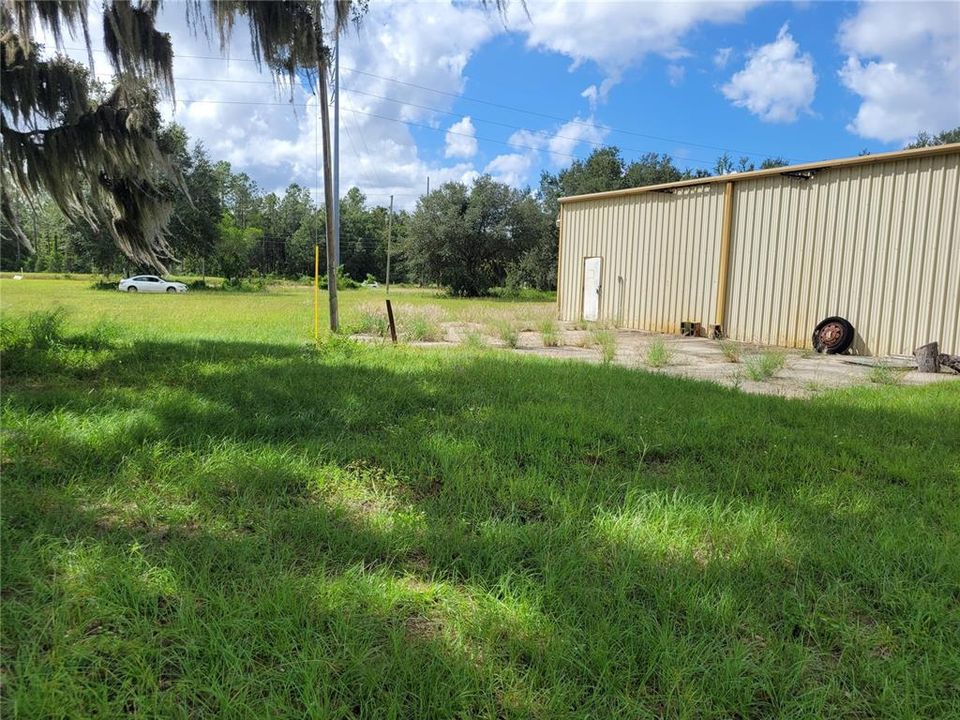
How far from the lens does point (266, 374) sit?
236 inches

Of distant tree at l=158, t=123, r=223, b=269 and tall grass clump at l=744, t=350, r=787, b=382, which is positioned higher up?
distant tree at l=158, t=123, r=223, b=269

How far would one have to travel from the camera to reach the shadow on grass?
5.71 feet

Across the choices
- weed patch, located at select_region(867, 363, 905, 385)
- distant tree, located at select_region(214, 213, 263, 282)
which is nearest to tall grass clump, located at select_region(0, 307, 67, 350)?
weed patch, located at select_region(867, 363, 905, 385)

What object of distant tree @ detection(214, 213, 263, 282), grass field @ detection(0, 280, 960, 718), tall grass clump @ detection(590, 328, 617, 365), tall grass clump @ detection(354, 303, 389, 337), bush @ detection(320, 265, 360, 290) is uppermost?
distant tree @ detection(214, 213, 263, 282)

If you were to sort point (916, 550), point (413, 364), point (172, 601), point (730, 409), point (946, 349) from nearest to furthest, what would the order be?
point (172, 601)
point (916, 550)
point (730, 409)
point (413, 364)
point (946, 349)

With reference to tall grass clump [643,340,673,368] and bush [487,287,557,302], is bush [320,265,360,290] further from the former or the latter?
tall grass clump [643,340,673,368]

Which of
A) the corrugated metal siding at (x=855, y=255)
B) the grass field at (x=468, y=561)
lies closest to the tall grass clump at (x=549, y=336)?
the corrugated metal siding at (x=855, y=255)

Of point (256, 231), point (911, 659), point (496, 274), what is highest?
point (256, 231)

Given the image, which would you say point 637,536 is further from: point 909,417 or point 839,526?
point 909,417

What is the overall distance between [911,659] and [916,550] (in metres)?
0.89

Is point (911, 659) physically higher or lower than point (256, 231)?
lower

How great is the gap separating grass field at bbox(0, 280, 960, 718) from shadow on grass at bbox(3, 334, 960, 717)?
0.4 inches

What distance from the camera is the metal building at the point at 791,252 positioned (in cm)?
1048

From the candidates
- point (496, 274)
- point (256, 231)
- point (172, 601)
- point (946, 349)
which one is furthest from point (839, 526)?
point (256, 231)
